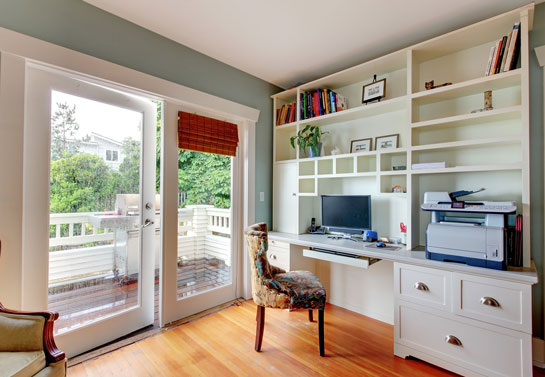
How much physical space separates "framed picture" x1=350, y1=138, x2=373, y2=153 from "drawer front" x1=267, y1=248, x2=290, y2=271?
4.35ft

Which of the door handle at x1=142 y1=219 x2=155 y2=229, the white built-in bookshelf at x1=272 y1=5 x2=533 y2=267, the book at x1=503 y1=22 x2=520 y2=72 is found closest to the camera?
the book at x1=503 y1=22 x2=520 y2=72

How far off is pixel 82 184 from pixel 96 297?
2.94 ft

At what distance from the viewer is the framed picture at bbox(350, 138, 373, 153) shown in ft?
8.75

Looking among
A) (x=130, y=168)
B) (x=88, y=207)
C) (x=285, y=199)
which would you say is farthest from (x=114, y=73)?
(x=285, y=199)

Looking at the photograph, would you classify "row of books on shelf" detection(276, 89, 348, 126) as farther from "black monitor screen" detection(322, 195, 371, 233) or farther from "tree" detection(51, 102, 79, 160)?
"tree" detection(51, 102, 79, 160)

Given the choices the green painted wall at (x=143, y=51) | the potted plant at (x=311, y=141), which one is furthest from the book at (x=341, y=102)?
the green painted wall at (x=143, y=51)

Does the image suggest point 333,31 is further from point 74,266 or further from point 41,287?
point 41,287

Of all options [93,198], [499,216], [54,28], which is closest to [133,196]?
[93,198]

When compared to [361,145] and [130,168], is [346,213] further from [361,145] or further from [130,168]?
[130,168]

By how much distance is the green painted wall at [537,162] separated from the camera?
6.14 ft

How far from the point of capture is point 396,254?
2.01 m

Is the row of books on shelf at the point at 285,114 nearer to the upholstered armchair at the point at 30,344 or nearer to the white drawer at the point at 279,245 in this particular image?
the white drawer at the point at 279,245

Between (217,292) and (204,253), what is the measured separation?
1.47 feet

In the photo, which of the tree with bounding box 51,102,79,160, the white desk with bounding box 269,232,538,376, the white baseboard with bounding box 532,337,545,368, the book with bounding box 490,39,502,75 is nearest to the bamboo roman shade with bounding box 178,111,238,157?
the tree with bounding box 51,102,79,160
